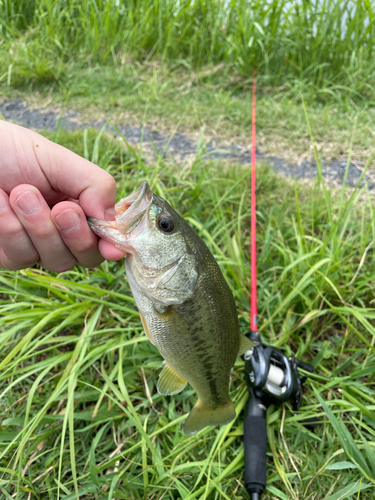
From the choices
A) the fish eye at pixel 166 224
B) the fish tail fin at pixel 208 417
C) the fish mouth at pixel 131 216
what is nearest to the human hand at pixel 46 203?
the fish mouth at pixel 131 216

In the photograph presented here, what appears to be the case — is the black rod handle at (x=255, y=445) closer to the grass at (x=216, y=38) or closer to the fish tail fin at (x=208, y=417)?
the fish tail fin at (x=208, y=417)

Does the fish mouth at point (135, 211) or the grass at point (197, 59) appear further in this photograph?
the grass at point (197, 59)

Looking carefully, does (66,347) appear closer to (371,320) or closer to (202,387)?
(202,387)

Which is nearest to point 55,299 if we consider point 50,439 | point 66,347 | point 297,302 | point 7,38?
point 66,347

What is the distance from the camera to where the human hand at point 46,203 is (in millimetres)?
1487

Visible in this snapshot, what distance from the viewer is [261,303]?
8.39 feet

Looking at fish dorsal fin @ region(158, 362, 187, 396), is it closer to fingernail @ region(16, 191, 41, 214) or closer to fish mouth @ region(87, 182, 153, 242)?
fish mouth @ region(87, 182, 153, 242)

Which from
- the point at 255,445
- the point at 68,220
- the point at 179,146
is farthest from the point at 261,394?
the point at 179,146

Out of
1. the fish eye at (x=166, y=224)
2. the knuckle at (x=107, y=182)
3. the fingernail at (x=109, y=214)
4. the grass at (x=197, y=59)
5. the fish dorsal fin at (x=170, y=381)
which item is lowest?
the fish dorsal fin at (x=170, y=381)

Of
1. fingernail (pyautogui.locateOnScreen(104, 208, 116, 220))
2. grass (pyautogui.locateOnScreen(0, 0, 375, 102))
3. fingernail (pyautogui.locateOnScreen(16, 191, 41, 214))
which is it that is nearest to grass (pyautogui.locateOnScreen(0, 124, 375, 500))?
fingernail (pyautogui.locateOnScreen(104, 208, 116, 220))

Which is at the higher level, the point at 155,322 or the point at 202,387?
the point at 155,322

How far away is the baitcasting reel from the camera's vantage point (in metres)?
1.82

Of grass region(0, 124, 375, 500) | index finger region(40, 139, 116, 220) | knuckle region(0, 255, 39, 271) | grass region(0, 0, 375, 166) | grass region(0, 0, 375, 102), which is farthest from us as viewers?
grass region(0, 0, 375, 102)

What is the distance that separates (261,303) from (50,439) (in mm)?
1626
